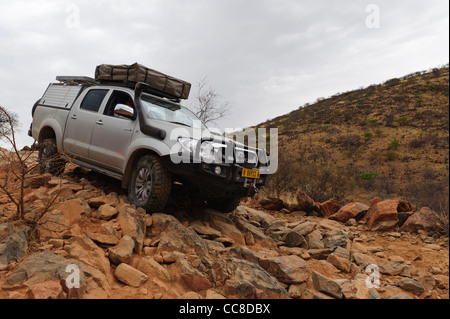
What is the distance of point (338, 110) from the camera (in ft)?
99.7

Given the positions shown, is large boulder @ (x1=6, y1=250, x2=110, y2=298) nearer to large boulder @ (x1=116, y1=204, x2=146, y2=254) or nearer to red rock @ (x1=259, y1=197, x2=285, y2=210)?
large boulder @ (x1=116, y1=204, x2=146, y2=254)

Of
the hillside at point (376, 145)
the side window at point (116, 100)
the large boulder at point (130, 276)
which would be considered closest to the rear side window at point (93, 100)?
the side window at point (116, 100)

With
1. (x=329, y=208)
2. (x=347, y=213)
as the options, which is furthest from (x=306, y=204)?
(x=347, y=213)

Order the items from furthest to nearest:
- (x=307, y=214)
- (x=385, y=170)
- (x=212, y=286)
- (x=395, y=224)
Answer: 1. (x=385, y=170)
2. (x=307, y=214)
3. (x=395, y=224)
4. (x=212, y=286)

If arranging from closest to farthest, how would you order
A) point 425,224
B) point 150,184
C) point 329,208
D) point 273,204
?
point 150,184
point 425,224
point 329,208
point 273,204

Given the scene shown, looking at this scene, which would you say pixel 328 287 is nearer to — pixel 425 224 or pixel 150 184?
pixel 150 184

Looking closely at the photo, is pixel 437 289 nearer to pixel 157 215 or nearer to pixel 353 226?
pixel 353 226

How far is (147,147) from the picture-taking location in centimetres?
424

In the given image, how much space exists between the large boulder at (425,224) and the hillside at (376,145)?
2.07m

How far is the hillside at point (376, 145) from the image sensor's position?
11.7 m

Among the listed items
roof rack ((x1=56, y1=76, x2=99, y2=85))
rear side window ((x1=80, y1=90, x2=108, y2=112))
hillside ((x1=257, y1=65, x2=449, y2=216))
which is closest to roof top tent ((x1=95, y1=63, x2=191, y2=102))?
rear side window ((x1=80, y1=90, x2=108, y2=112))

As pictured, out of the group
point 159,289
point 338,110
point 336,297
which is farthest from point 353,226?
point 338,110

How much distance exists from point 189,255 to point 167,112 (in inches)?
98.0
